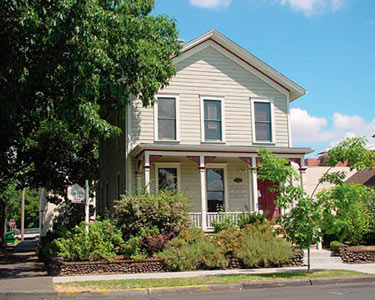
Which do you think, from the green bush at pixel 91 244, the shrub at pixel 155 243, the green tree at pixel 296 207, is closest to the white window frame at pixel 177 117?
the shrub at pixel 155 243

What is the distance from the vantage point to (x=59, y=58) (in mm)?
12703

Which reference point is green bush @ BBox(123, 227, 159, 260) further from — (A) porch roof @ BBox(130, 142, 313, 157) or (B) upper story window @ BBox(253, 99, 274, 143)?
(B) upper story window @ BBox(253, 99, 274, 143)

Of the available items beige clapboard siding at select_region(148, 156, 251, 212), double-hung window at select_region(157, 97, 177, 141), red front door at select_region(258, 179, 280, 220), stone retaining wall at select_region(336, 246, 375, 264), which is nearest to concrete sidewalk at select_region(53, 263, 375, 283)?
stone retaining wall at select_region(336, 246, 375, 264)

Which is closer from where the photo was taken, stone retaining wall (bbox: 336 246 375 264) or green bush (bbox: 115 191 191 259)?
green bush (bbox: 115 191 191 259)

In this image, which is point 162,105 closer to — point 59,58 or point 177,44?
point 177,44

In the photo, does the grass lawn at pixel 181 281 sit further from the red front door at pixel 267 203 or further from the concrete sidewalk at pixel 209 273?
the red front door at pixel 267 203

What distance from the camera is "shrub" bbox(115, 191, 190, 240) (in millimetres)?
15500

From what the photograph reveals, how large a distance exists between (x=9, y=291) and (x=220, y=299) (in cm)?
477

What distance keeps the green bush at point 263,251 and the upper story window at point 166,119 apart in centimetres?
625

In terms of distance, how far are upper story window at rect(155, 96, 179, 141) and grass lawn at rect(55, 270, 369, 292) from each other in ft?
27.7

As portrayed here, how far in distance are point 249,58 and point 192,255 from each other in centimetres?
1063

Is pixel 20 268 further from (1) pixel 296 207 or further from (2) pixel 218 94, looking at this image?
(2) pixel 218 94

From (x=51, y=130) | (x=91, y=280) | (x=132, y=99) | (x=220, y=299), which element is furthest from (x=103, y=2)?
(x=220, y=299)

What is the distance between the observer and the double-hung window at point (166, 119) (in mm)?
19641
